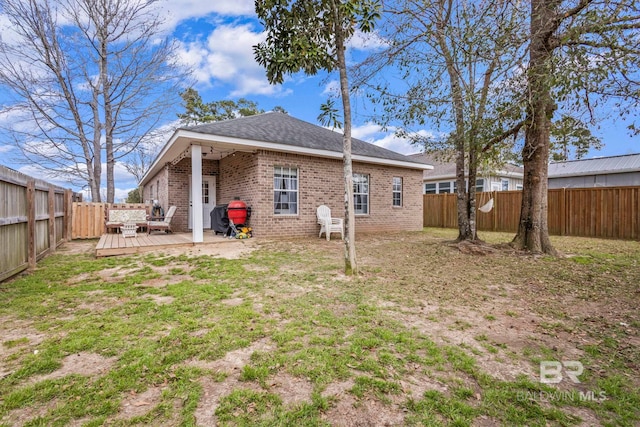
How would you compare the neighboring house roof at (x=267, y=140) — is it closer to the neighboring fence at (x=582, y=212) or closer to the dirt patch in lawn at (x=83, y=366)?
the neighboring fence at (x=582, y=212)

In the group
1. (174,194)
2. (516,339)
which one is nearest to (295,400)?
(516,339)

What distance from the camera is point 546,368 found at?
8.14ft

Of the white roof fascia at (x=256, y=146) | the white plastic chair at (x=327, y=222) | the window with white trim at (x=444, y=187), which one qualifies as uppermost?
the white roof fascia at (x=256, y=146)

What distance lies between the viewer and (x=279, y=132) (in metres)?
10.7

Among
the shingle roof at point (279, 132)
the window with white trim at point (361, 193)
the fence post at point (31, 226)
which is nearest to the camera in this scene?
the fence post at point (31, 226)

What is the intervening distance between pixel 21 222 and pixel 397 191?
11.9m

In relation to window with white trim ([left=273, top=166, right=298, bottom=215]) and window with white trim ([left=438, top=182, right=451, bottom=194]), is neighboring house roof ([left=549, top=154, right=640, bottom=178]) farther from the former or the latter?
window with white trim ([left=273, top=166, right=298, bottom=215])

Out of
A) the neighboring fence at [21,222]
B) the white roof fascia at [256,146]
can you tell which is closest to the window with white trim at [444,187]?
the white roof fascia at [256,146]

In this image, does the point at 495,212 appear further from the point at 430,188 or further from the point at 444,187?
the point at 430,188

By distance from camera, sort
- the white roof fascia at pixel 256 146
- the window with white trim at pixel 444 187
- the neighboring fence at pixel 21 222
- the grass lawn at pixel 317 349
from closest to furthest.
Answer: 1. the grass lawn at pixel 317 349
2. the neighboring fence at pixel 21 222
3. the white roof fascia at pixel 256 146
4. the window with white trim at pixel 444 187

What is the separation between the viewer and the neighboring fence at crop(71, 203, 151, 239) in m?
11.2

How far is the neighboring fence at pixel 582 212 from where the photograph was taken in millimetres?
10561

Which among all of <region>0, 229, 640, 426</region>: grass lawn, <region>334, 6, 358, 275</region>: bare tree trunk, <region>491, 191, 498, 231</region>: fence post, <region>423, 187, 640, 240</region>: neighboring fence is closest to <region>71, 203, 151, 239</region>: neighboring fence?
<region>0, 229, 640, 426</region>: grass lawn

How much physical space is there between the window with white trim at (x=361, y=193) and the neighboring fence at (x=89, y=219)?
9156 millimetres
